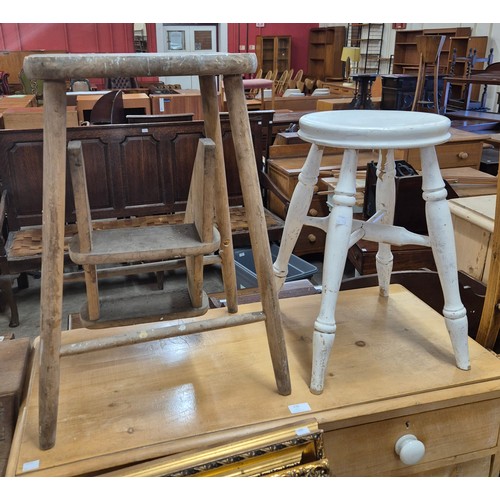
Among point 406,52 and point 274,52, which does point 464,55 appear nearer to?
point 406,52

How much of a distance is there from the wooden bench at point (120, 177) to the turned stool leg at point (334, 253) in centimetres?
179

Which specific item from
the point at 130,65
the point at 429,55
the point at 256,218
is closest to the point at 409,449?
the point at 256,218

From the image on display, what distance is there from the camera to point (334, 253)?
1.00m

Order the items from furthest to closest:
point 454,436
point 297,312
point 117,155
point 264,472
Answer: point 117,155 < point 297,312 < point 454,436 < point 264,472

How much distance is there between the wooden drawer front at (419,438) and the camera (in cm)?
101

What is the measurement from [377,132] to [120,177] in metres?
2.22

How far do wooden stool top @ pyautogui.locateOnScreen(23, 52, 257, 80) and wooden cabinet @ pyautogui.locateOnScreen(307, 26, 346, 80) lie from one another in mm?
9371

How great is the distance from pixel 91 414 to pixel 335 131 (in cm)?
72

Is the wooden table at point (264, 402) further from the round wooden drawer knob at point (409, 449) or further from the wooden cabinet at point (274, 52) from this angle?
the wooden cabinet at point (274, 52)

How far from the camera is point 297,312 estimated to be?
1.38 metres

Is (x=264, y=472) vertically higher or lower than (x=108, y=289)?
higher

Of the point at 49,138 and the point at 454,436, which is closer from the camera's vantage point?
the point at 49,138

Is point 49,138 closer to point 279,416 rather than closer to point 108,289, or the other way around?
point 279,416

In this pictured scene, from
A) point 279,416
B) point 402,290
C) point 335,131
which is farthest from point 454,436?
point 335,131
